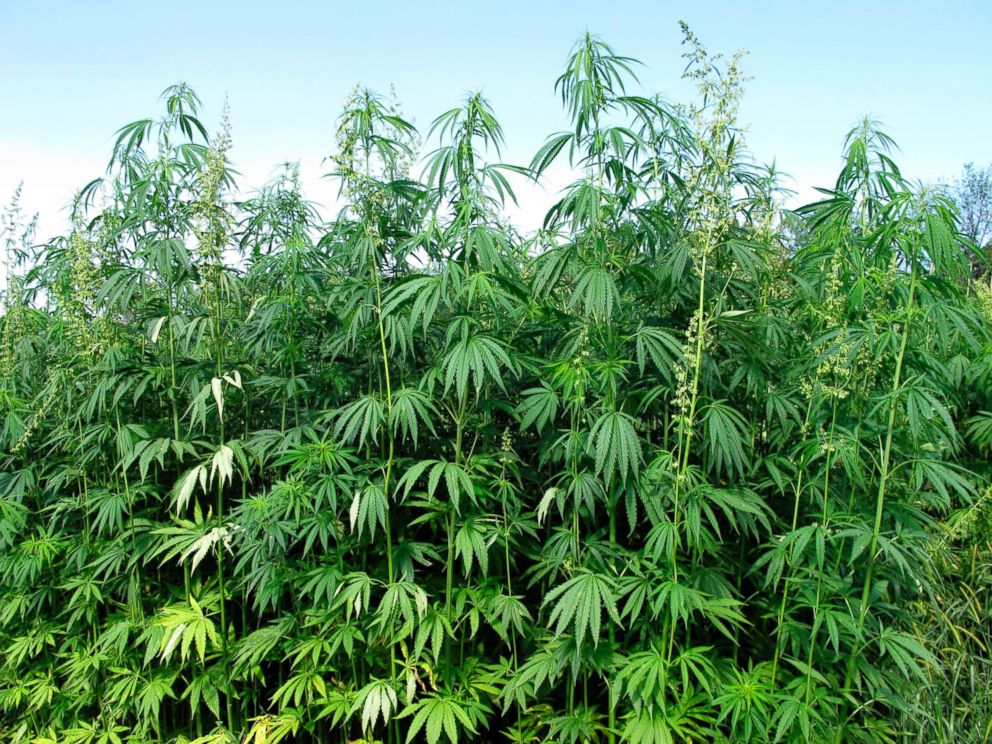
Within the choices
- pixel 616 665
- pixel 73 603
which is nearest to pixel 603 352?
pixel 616 665

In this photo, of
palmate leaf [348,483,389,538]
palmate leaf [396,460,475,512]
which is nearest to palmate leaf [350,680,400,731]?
palmate leaf [348,483,389,538]

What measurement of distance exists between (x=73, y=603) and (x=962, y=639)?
4.86 meters

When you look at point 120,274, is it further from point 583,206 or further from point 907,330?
point 907,330

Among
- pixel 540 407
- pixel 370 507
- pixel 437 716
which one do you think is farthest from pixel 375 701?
pixel 540 407

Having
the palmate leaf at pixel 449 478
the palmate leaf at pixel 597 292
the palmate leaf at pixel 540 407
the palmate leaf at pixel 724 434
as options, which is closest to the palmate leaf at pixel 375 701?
the palmate leaf at pixel 449 478

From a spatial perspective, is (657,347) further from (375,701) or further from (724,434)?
(375,701)

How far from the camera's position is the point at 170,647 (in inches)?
140

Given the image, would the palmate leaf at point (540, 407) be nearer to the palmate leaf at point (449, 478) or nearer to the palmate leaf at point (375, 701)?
the palmate leaf at point (449, 478)

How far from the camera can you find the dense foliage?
304cm

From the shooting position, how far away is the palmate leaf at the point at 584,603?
2.86m

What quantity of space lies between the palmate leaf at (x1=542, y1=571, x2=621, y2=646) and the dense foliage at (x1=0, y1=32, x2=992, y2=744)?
1 centimetres

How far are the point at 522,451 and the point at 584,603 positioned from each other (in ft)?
3.33

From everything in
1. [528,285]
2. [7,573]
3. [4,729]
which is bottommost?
[4,729]

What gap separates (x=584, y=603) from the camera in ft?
9.57
